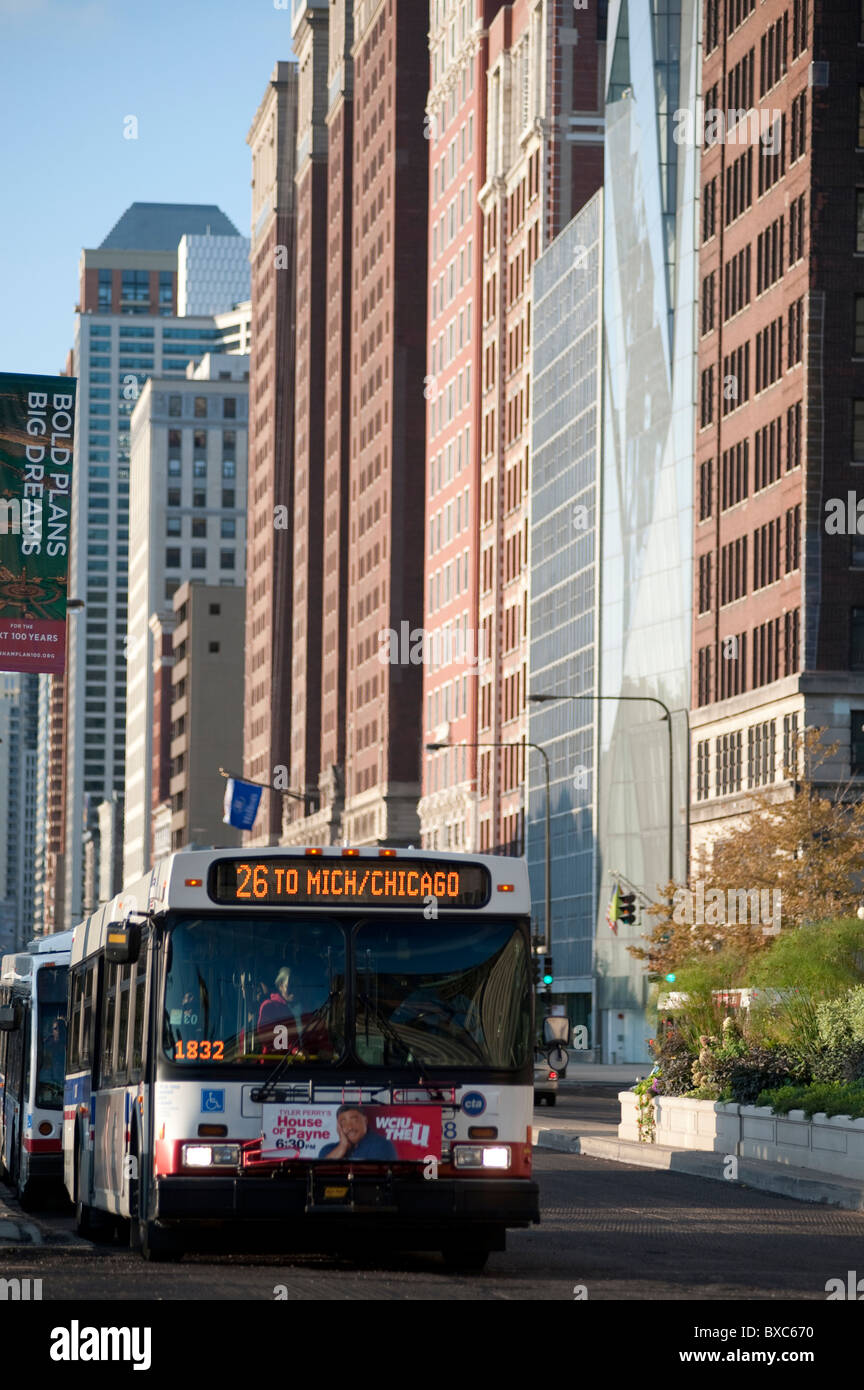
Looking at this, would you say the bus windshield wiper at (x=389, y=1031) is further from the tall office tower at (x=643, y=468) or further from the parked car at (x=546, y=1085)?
the tall office tower at (x=643, y=468)

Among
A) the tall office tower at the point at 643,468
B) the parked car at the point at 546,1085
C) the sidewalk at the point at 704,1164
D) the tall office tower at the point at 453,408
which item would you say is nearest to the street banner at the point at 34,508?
the sidewalk at the point at 704,1164

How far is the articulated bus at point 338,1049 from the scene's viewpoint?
633 inches

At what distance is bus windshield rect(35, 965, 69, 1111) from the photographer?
26000 mm

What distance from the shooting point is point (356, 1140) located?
16.1 metres

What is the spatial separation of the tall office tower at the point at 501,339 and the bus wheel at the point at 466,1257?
95713mm

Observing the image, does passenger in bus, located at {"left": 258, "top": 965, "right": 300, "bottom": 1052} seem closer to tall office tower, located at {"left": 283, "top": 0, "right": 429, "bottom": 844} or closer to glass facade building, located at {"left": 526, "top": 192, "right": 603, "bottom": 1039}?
glass facade building, located at {"left": 526, "top": 192, "right": 603, "bottom": 1039}

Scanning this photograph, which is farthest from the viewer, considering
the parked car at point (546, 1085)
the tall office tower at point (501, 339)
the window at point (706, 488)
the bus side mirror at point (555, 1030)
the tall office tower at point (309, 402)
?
the tall office tower at point (309, 402)

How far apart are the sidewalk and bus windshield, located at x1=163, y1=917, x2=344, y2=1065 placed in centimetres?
937

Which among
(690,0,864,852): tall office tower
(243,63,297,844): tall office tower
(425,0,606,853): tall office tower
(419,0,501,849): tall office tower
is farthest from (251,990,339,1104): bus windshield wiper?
(243,63,297,844): tall office tower

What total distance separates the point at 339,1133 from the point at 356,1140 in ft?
0.40

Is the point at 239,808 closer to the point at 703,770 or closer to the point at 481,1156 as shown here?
the point at 703,770

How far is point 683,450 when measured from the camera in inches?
3526

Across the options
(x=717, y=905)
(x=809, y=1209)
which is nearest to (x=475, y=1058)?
(x=809, y=1209)

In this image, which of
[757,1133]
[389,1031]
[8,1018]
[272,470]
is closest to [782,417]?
[757,1133]
